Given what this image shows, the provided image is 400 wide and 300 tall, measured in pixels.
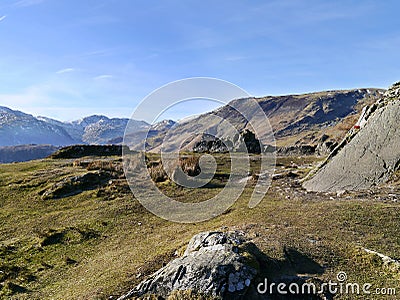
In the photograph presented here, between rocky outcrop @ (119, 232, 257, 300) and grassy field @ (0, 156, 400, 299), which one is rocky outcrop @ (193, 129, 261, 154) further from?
rocky outcrop @ (119, 232, 257, 300)

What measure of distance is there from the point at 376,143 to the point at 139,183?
624 inches

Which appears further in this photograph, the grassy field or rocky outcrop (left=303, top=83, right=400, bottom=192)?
rocky outcrop (left=303, top=83, right=400, bottom=192)

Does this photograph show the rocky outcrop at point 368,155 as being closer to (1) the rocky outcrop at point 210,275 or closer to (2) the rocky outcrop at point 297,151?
(1) the rocky outcrop at point 210,275

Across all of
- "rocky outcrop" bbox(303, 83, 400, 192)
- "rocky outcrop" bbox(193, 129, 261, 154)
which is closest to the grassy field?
"rocky outcrop" bbox(303, 83, 400, 192)

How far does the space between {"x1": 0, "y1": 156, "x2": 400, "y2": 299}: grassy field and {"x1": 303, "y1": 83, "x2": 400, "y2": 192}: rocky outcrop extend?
1246 millimetres

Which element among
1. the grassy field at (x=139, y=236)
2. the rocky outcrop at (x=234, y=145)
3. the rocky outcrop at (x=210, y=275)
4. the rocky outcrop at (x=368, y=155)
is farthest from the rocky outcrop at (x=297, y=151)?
the rocky outcrop at (x=210, y=275)

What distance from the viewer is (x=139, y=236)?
1383 cm

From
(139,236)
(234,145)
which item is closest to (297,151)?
(234,145)

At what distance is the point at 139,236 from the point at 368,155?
14206 mm

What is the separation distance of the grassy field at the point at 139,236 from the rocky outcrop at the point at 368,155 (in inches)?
49.0

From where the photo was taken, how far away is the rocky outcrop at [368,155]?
1777 cm

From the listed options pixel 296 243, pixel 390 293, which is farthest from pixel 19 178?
pixel 390 293

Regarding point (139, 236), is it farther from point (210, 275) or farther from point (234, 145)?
point (234, 145)

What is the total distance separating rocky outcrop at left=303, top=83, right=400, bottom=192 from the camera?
17766mm
